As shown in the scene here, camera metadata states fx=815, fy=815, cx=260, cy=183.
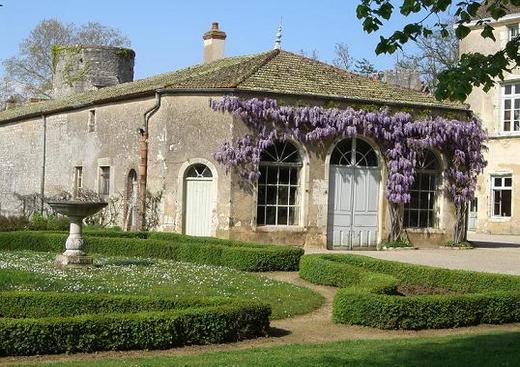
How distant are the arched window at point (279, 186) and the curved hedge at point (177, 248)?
11.1 ft

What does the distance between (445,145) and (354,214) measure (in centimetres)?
375

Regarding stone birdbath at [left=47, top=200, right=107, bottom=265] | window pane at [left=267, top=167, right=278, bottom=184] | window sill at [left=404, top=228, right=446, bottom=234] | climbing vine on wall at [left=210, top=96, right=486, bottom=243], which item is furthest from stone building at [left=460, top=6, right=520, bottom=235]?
stone birdbath at [left=47, top=200, right=107, bottom=265]

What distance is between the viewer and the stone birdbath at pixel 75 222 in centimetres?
1547

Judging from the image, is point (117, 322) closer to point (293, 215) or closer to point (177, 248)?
point (177, 248)

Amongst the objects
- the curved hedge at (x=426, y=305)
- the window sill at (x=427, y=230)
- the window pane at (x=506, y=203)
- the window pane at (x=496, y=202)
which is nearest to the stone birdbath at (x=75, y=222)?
the curved hedge at (x=426, y=305)

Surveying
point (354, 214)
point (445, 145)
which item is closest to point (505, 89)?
point (445, 145)

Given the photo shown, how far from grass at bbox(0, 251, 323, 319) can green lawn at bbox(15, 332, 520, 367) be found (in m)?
2.99

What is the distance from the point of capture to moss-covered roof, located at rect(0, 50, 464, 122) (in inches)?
894

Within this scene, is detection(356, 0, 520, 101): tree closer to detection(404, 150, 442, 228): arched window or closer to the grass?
the grass

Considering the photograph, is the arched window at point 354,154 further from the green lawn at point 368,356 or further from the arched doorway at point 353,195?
the green lawn at point 368,356

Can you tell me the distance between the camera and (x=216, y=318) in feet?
32.9

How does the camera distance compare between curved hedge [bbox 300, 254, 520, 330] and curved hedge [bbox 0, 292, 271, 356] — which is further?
curved hedge [bbox 300, 254, 520, 330]

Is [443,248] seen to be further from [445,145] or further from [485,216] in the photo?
[485,216]

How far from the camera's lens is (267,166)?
22.7 meters
